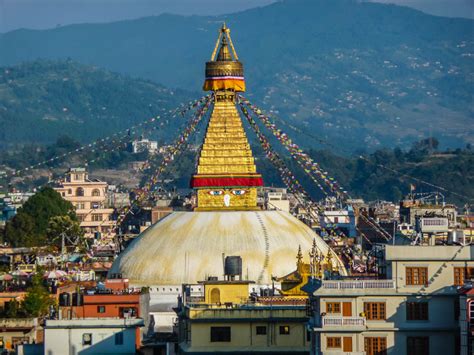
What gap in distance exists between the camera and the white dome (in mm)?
72812

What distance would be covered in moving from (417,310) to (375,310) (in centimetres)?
90

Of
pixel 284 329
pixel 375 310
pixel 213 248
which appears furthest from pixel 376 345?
pixel 213 248

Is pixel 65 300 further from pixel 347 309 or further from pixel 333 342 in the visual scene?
pixel 333 342

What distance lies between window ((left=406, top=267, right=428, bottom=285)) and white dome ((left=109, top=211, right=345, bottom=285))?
21.7m

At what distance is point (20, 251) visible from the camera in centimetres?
10262

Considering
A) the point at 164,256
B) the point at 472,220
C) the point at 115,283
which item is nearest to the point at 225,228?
the point at 164,256

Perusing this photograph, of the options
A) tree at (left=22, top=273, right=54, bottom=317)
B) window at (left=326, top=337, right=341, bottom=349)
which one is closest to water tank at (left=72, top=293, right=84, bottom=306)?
tree at (left=22, top=273, right=54, bottom=317)

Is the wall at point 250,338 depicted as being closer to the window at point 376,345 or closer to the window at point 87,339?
the window at point 87,339

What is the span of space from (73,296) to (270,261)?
10.2 meters

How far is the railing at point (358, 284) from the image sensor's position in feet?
160

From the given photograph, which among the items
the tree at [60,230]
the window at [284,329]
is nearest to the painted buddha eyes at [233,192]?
the window at [284,329]

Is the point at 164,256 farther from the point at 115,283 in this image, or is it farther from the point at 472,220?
the point at 472,220

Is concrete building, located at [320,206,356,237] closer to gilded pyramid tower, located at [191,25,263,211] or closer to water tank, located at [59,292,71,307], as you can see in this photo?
gilded pyramid tower, located at [191,25,263,211]

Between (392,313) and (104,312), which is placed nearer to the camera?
(392,313)
